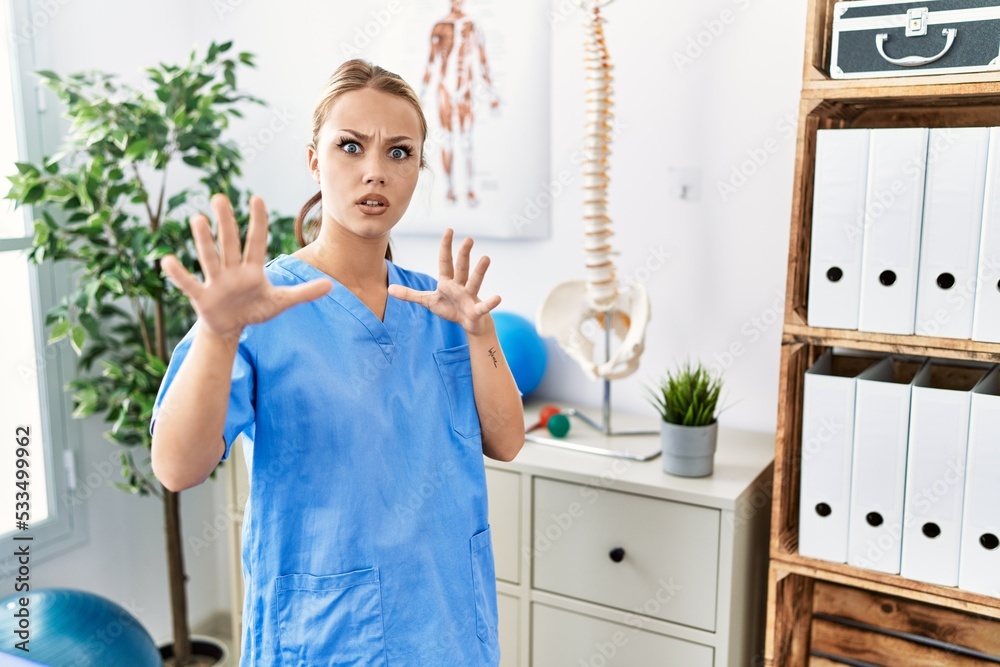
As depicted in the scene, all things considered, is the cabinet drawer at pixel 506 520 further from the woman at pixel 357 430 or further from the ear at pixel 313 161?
the ear at pixel 313 161

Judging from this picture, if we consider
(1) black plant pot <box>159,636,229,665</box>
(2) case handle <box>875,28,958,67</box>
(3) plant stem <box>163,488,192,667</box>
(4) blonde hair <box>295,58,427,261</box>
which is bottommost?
(1) black plant pot <box>159,636,229,665</box>

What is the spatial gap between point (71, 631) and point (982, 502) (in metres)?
1.56

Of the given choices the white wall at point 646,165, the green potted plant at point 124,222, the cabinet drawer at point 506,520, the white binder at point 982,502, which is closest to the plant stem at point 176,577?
the green potted plant at point 124,222

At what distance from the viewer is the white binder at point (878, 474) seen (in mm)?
1454

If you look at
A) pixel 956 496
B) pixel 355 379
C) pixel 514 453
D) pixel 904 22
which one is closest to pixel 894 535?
pixel 956 496

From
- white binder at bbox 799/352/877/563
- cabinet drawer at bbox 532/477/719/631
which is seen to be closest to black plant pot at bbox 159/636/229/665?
cabinet drawer at bbox 532/477/719/631

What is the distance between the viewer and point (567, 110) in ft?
6.94

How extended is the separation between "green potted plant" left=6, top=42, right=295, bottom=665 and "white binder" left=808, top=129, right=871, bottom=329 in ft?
3.70

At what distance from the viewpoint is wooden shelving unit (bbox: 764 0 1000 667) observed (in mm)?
1406

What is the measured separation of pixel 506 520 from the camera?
1.83 metres

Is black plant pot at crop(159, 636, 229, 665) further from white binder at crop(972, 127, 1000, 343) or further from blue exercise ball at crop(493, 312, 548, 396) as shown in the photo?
white binder at crop(972, 127, 1000, 343)

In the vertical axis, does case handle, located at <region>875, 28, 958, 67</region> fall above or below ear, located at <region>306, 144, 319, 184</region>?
above

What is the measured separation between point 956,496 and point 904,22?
2.38 ft

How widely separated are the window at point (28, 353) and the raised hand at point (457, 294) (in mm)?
1263
